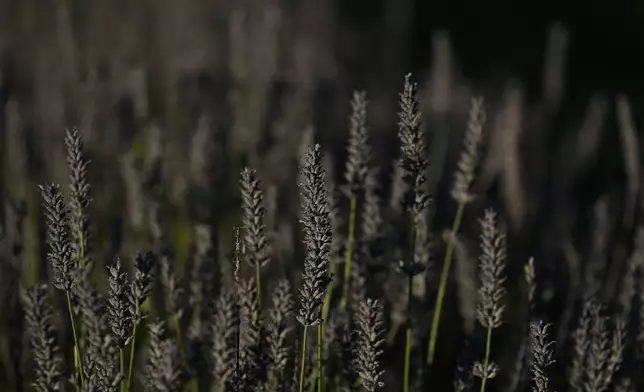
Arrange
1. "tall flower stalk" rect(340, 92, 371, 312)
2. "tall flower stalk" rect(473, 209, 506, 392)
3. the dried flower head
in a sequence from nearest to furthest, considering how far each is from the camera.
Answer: the dried flower head
"tall flower stalk" rect(473, 209, 506, 392)
"tall flower stalk" rect(340, 92, 371, 312)

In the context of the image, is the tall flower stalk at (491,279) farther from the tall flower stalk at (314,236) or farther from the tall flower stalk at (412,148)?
the tall flower stalk at (314,236)

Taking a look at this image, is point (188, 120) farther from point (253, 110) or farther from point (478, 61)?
point (478, 61)

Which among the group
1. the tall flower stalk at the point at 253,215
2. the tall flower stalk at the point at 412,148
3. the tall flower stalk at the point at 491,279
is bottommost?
the tall flower stalk at the point at 491,279

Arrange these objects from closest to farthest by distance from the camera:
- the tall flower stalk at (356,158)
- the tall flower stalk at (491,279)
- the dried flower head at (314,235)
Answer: the dried flower head at (314,235)
the tall flower stalk at (491,279)
the tall flower stalk at (356,158)

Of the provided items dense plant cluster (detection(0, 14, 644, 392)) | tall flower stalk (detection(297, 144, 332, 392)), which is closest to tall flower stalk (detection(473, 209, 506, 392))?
dense plant cluster (detection(0, 14, 644, 392))

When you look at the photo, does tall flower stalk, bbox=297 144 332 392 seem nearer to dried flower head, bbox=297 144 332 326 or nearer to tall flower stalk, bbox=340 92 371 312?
dried flower head, bbox=297 144 332 326

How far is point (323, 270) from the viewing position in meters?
0.99

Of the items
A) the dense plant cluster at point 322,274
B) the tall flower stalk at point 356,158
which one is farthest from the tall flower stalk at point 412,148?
the tall flower stalk at point 356,158

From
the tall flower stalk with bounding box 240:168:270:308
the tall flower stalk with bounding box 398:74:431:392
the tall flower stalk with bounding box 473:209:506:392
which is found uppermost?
the tall flower stalk with bounding box 398:74:431:392

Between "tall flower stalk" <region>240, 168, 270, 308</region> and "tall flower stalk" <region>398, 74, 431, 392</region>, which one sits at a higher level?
"tall flower stalk" <region>398, 74, 431, 392</region>

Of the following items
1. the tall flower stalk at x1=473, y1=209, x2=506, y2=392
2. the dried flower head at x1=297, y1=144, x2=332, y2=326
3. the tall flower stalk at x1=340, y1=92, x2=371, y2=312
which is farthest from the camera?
the tall flower stalk at x1=340, y1=92, x2=371, y2=312

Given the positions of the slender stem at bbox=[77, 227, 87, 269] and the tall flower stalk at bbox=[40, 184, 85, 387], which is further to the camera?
the slender stem at bbox=[77, 227, 87, 269]

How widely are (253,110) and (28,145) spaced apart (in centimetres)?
81

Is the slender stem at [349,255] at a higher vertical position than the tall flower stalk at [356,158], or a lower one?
lower
